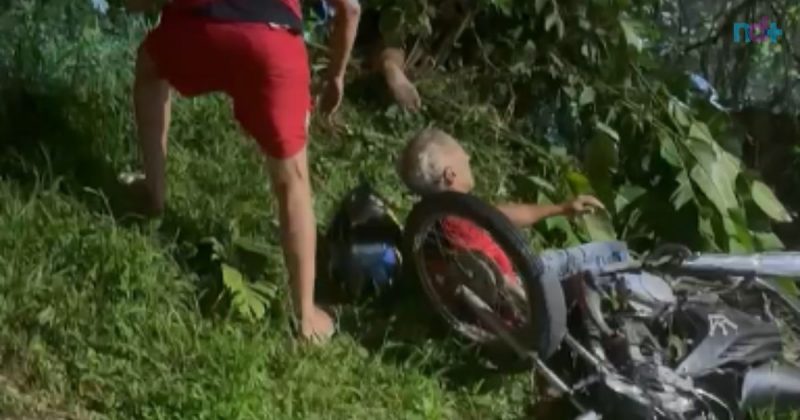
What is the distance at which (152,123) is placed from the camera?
16.2 feet

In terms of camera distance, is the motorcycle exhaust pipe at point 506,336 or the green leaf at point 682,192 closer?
the motorcycle exhaust pipe at point 506,336

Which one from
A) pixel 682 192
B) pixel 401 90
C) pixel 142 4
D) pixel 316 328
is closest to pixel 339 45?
pixel 142 4

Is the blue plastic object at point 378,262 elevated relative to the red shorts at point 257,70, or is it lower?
lower

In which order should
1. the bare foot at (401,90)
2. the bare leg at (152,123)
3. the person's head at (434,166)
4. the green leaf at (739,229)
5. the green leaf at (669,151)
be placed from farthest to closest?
the bare foot at (401,90) < the green leaf at (669,151) < the green leaf at (739,229) < the bare leg at (152,123) < the person's head at (434,166)

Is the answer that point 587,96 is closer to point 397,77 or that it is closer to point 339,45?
point 397,77

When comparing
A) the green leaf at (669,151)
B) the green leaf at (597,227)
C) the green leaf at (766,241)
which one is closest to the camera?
the green leaf at (597,227)

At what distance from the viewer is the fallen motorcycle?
4.26 metres

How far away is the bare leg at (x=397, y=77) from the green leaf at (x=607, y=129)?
0.71m

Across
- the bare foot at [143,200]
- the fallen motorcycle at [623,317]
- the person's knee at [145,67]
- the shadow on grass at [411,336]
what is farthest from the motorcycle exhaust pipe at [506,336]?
the person's knee at [145,67]

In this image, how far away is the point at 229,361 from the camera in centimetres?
413

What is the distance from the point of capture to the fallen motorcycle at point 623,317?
4.26 m

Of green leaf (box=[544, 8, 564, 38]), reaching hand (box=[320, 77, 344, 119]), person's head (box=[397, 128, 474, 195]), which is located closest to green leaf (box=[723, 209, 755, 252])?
green leaf (box=[544, 8, 564, 38])

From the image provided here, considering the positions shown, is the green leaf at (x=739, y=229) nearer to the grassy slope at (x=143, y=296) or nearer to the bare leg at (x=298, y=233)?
the grassy slope at (x=143, y=296)

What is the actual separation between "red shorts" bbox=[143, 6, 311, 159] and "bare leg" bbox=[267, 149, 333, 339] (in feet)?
0.18
